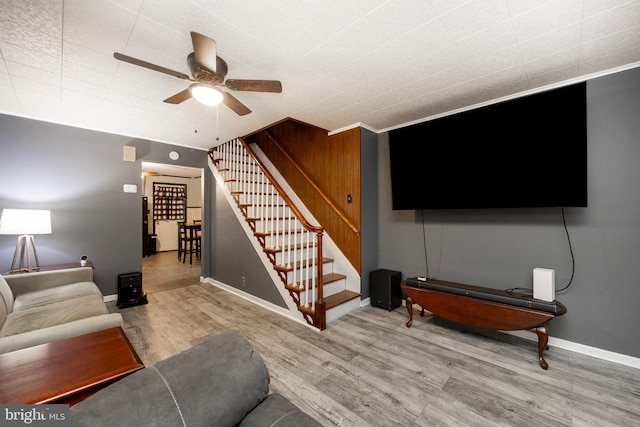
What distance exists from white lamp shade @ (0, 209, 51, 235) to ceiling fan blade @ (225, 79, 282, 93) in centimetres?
289

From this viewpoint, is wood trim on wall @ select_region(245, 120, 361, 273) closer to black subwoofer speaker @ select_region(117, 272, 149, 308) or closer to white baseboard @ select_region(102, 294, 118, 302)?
black subwoofer speaker @ select_region(117, 272, 149, 308)

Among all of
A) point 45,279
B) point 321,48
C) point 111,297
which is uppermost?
point 321,48

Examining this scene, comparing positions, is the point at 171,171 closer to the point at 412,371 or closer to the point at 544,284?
the point at 412,371

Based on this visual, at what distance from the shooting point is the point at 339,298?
3395 mm

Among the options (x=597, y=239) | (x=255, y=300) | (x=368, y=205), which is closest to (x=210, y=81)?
(x=368, y=205)

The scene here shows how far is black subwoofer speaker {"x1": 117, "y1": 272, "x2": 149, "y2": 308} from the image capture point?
142 inches

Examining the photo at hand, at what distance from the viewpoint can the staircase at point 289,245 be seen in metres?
3.01

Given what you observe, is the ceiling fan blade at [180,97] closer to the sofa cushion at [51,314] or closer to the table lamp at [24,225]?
the sofa cushion at [51,314]

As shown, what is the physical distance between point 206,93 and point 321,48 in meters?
0.98

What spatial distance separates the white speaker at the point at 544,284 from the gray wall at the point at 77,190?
533 cm

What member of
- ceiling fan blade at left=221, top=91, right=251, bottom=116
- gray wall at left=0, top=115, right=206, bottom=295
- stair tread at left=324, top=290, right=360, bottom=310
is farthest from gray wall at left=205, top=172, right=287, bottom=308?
ceiling fan blade at left=221, top=91, right=251, bottom=116

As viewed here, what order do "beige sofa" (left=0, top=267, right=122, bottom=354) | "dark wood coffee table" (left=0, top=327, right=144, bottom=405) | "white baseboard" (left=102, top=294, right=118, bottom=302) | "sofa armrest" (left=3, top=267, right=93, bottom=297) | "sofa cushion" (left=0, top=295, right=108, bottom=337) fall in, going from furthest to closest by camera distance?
"white baseboard" (left=102, top=294, right=118, bottom=302)
"sofa armrest" (left=3, top=267, right=93, bottom=297)
"sofa cushion" (left=0, top=295, right=108, bottom=337)
"beige sofa" (left=0, top=267, right=122, bottom=354)
"dark wood coffee table" (left=0, top=327, right=144, bottom=405)

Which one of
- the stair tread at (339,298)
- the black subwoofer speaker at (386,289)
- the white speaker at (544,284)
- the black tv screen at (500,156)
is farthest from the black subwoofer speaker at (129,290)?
the white speaker at (544,284)

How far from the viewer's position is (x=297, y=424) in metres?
0.89
